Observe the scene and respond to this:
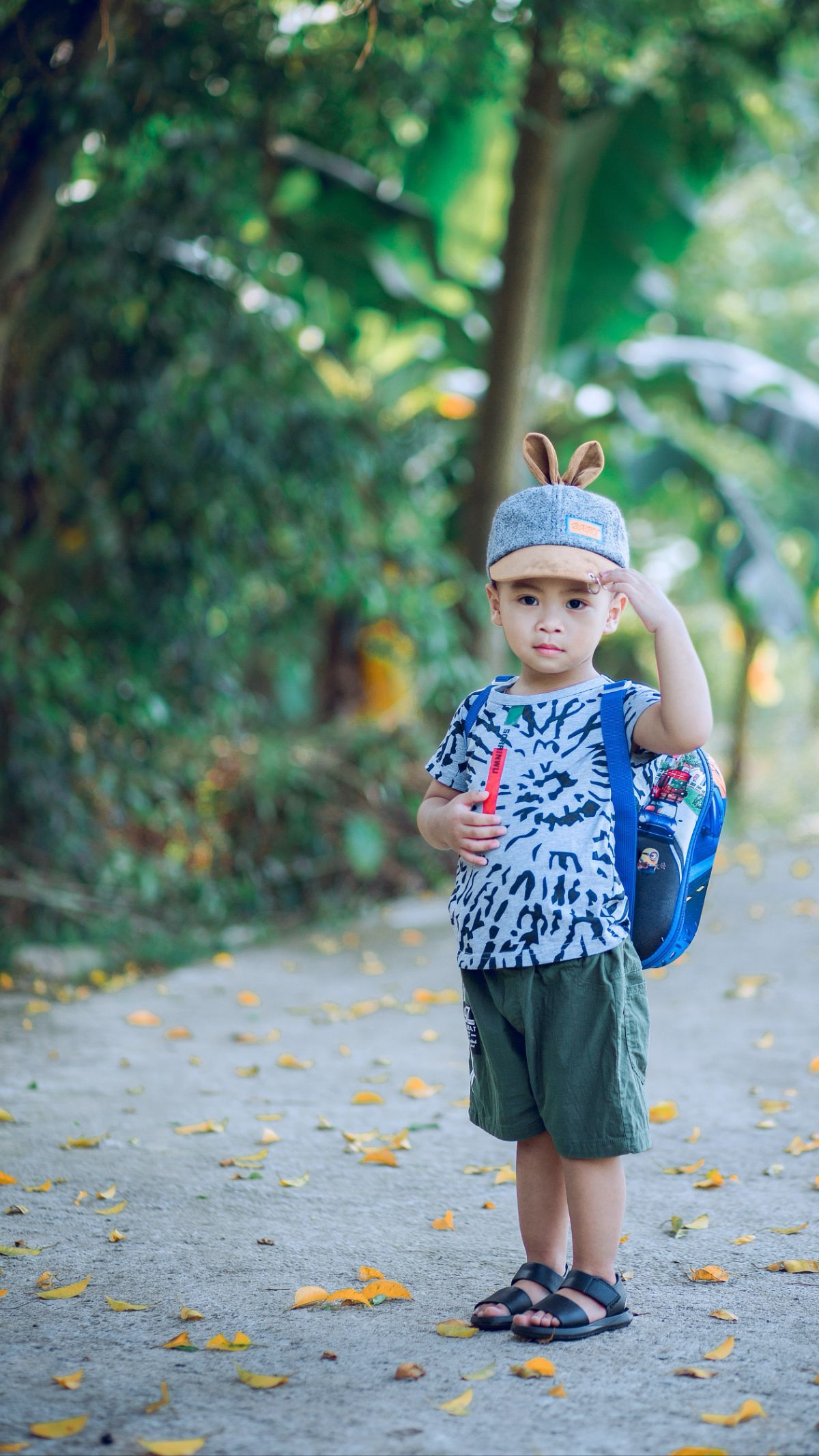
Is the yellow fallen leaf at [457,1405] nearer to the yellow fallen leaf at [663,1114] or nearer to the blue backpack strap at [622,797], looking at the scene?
the blue backpack strap at [622,797]

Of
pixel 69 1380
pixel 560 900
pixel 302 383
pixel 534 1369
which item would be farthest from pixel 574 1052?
pixel 302 383

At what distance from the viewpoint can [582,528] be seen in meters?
2.45

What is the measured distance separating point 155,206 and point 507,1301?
16.3ft

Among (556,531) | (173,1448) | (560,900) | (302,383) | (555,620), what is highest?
(302,383)

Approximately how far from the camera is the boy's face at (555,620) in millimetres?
2430

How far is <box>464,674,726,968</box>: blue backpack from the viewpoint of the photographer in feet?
7.90

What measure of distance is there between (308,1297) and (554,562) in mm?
1492

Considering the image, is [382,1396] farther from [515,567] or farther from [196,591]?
[196,591]

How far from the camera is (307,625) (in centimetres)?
770

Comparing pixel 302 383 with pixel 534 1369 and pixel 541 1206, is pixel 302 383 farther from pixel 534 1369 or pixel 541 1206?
pixel 534 1369

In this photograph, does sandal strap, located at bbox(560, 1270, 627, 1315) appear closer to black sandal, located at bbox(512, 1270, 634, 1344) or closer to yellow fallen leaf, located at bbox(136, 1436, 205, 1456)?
black sandal, located at bbox(512, 1270, 634, 1344)

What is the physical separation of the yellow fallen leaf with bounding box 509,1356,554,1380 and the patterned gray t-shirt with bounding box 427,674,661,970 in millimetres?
663

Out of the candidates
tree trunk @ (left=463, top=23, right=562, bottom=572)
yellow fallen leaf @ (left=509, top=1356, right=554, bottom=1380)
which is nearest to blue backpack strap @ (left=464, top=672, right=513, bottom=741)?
yellow fallen leaf @ (left=509, top=1356, right=554, bottom=1380)

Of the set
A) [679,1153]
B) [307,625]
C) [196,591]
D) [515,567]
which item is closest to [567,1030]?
[515,567]
